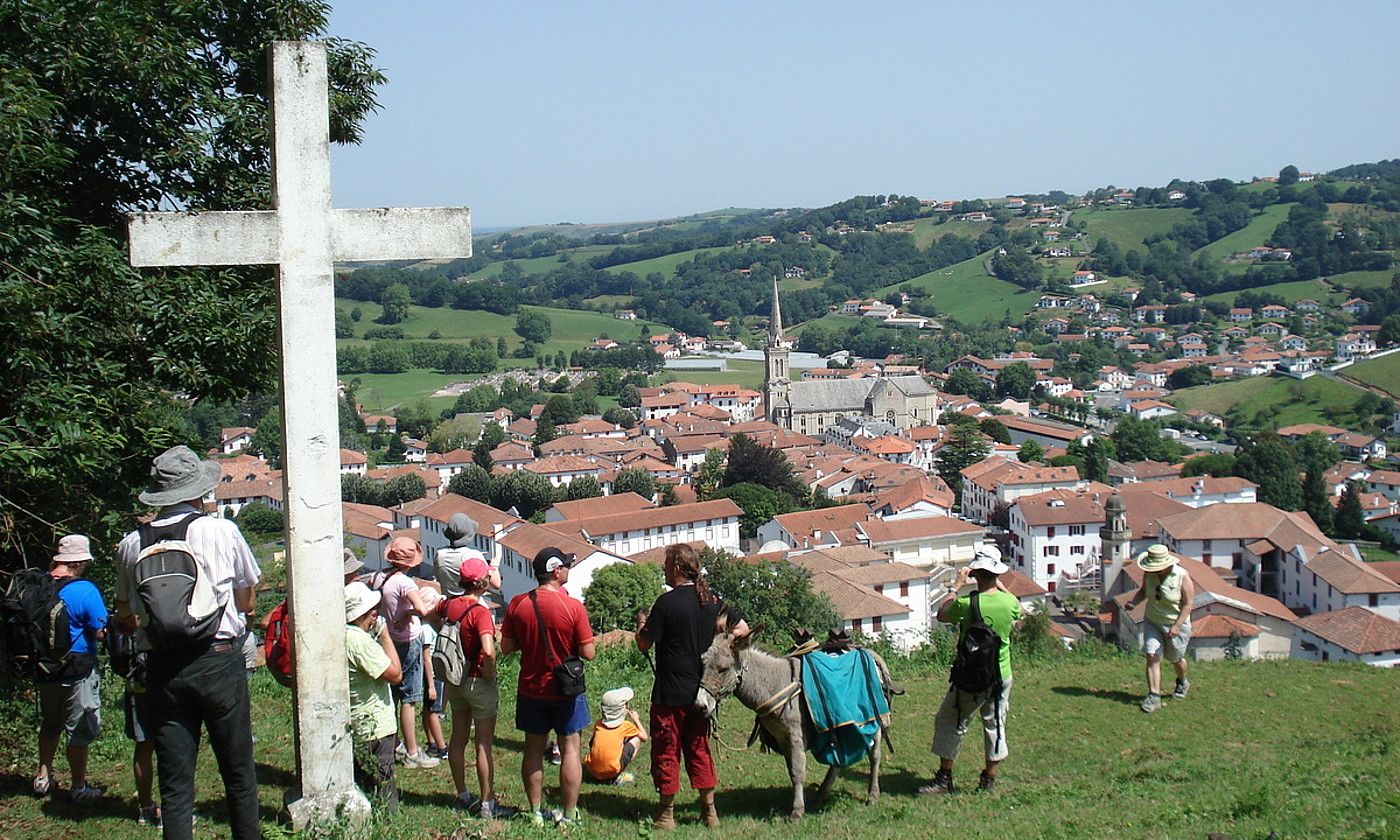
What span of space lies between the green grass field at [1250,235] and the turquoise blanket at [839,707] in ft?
529

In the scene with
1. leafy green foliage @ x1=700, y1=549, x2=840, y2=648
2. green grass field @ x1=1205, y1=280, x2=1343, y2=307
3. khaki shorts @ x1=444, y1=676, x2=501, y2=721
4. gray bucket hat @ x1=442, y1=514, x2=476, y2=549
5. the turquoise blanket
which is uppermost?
green grass field @ x1=1205, y1=280, x2=1343, y2=307

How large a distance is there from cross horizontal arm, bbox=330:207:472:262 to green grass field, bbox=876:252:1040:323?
468 ft

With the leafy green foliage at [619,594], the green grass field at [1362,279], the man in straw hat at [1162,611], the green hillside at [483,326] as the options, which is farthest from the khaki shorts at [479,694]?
the green grass field at [1362,279]

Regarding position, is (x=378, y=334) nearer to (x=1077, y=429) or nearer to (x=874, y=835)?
(x=1077, y=429)

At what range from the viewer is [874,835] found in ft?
16.2

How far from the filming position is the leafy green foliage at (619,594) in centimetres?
3183

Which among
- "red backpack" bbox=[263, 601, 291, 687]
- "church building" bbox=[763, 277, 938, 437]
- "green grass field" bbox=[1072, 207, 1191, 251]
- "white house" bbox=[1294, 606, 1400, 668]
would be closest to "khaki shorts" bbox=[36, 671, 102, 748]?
"red backpack" bbox=[263, 601, 291, 687]

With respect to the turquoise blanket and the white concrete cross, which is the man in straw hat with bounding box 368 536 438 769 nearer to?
the white concrete cross

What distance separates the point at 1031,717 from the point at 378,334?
111413 mm

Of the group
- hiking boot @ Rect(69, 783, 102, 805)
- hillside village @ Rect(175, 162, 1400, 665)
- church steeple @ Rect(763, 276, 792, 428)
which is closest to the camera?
hiking boot @ Rect(69, 783, 102, 805)

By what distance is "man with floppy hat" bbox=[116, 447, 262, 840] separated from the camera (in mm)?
3990

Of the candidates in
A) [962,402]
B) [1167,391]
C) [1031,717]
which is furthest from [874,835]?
[1167,391]

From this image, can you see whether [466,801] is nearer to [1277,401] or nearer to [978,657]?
[978,657]

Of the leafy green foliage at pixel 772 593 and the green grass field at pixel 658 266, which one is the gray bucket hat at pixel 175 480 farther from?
the green grass field at pixel 658 266
